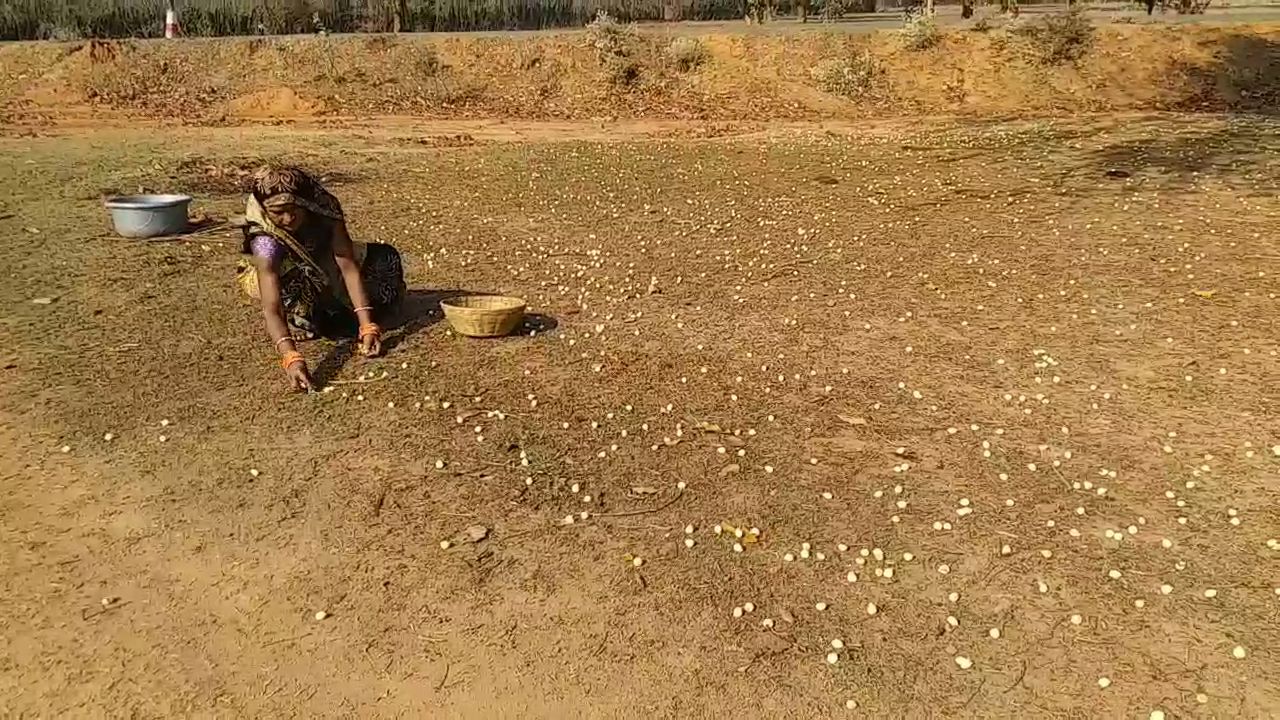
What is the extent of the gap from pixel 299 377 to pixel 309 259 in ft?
2.28

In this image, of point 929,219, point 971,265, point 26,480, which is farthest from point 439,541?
point 929,219

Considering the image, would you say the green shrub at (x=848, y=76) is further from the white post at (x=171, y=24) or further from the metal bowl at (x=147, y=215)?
the white post at (x=171, y=24)

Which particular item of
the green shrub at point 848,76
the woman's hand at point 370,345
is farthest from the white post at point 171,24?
the woman's hand at point 370,345

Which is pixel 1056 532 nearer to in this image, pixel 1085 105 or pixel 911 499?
pixel 911 499

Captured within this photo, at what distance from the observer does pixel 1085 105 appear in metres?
16.0

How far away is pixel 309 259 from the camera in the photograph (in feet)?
17.5

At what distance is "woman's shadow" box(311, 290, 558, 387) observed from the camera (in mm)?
5359

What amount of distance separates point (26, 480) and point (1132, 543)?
4567 millimetres

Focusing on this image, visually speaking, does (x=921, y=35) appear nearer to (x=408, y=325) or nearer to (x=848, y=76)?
(x=848, y=76)

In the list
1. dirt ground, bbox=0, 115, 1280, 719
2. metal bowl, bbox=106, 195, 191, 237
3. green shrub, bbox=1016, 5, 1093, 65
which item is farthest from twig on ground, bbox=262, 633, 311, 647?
green shrub, bbox=1016, 5, 1093, 65

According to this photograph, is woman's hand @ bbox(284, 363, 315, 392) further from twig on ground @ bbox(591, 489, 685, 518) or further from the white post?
the white post

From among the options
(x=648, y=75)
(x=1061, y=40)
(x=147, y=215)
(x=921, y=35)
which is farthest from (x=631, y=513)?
(x=1061, y=40)

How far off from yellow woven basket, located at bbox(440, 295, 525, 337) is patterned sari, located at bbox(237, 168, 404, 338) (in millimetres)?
447

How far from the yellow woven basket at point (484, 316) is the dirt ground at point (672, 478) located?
0.11 m
